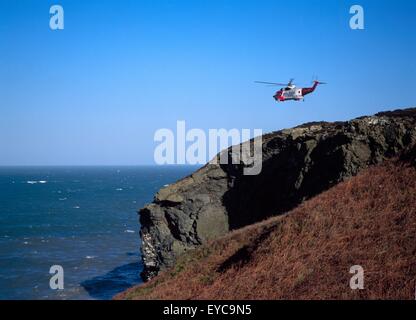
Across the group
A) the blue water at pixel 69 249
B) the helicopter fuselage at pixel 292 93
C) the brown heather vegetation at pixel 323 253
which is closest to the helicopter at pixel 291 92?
the helicopter fuselage at pixel 292 93

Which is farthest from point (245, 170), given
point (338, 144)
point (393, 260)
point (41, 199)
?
point (41, 199)

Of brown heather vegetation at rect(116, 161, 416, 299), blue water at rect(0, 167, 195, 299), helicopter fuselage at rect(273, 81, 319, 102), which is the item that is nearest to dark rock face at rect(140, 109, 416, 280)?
helicopter fuselage at rect(273, 81, 319, 102)

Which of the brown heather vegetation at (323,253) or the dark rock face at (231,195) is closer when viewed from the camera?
Answer: the brown heather vegetation at (323,253)

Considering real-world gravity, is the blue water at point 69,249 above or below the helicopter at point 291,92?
below

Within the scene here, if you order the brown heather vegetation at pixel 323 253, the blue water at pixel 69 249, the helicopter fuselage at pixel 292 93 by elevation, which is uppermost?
the helicopter fuselage at pixel 292 93

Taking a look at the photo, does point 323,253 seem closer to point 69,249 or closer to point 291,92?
point 291,92

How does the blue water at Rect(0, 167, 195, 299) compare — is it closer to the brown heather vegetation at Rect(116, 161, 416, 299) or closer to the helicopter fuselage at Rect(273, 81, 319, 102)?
the brown heather vegetation at Rect(116, 161, 416, 299)

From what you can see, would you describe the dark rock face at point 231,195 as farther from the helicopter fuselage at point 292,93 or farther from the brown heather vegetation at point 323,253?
the brown heather vegetation at point 323,253

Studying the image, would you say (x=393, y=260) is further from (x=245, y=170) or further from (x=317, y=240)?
(x=245, y=170)
